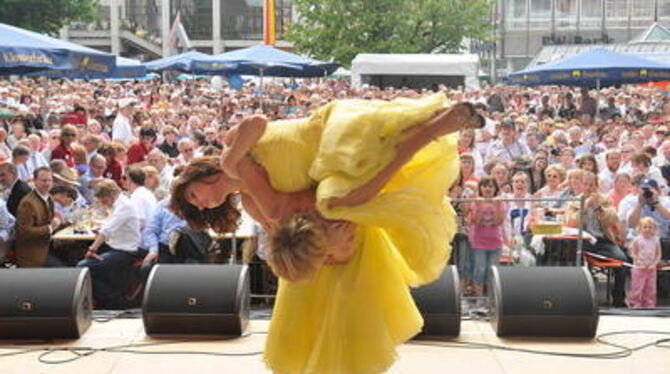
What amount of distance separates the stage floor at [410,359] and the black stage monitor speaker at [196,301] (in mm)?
121

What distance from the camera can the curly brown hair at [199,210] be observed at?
4.04m

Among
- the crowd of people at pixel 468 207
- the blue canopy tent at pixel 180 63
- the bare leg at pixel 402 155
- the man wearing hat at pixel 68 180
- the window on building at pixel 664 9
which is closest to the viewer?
the bare leg at pixel 402 155

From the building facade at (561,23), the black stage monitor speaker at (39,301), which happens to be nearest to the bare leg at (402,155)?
the black stage monitor speaker at (39,301)

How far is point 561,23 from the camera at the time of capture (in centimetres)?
6219

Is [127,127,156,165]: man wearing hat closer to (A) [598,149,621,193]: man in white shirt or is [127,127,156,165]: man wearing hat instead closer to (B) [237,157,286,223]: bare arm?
(A) [598,149,621,193]: man in white shirt

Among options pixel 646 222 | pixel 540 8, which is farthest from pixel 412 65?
pixel 540 8

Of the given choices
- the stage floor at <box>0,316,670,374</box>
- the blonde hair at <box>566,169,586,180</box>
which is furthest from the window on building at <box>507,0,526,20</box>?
the stage floor at <box>0,316,670,374</box>

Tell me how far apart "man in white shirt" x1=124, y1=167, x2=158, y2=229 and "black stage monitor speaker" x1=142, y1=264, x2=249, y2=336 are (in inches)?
88.4

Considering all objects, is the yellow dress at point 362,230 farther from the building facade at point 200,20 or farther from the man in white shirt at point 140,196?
the building facade at point 200,20

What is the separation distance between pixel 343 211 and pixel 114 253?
225 inches

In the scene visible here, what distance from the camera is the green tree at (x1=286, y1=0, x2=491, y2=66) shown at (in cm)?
4338

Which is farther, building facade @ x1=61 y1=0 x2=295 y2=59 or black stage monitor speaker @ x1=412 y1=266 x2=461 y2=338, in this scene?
building facade @ x1=61 y1=0 x2=295 y2=59

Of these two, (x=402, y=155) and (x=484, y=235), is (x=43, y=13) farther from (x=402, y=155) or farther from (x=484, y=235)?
(x=402, y=155)

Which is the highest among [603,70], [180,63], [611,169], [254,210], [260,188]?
[180,63]
